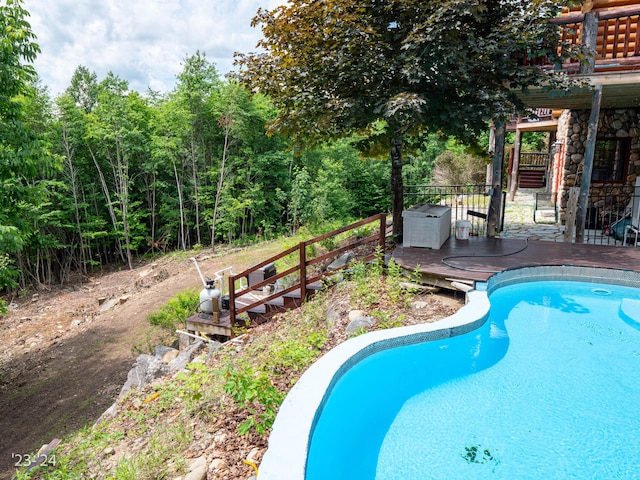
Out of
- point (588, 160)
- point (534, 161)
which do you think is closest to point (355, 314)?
point (588, 160)

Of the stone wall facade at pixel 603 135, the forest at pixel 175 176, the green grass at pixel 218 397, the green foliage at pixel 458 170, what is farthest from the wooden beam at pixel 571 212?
the green foliage at pixel 458 170

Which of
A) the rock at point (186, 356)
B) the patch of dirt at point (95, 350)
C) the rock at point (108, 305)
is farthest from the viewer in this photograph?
the rock at point (108, 305)

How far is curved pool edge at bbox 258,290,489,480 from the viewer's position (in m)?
2.17

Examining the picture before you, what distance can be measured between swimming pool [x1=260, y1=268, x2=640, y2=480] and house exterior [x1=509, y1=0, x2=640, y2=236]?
3.62m

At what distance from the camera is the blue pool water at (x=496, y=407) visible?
2.48 meters

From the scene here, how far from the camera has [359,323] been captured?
414 centimetres

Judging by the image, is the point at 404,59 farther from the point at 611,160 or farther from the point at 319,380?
the point at 611,160

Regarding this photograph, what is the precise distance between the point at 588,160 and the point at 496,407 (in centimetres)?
537

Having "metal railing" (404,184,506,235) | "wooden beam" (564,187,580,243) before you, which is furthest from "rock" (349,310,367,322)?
"wooden beam" (564,187,580,243)

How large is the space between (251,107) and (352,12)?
35.3ft

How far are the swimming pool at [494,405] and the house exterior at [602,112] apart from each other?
11.9ft

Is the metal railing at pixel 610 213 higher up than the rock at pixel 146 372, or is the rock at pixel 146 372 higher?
the metal railing at pixel 610 213

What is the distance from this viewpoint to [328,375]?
2967 mm

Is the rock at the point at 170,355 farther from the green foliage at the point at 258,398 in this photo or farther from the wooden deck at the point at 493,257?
the wooden deck at the point at 493,257
